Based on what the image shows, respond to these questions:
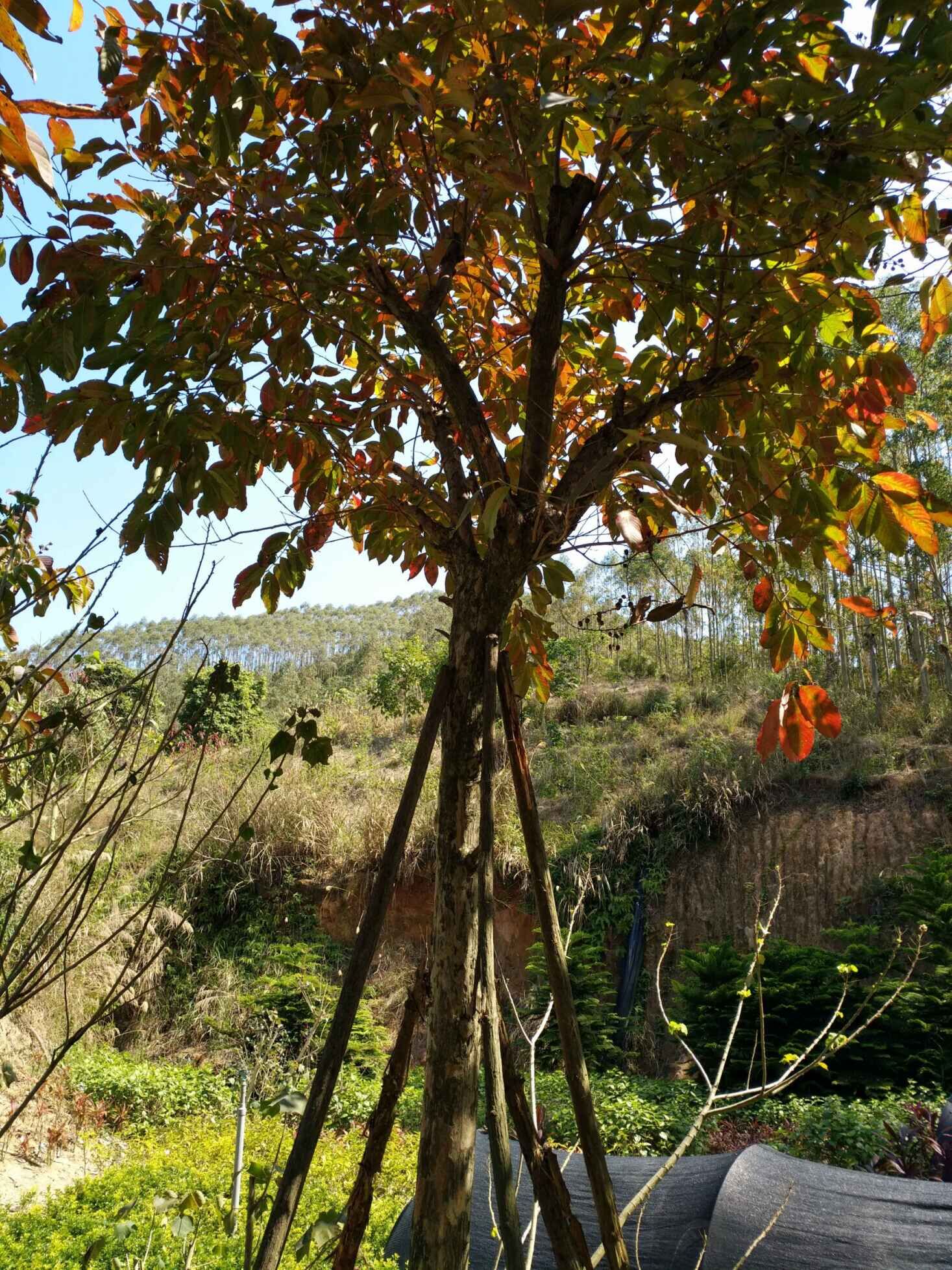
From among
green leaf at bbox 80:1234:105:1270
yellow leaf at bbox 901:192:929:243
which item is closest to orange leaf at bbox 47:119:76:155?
yellow leaf at bbox 901:192:929:243

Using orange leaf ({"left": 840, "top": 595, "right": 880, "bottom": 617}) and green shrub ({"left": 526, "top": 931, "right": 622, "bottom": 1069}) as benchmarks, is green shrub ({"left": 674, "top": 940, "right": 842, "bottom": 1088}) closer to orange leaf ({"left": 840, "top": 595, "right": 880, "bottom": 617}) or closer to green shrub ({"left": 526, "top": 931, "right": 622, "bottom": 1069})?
green shrub ({"left": 526, "top": 931, "right": 622, "bottom": 1069})

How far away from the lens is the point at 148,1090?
630 cm

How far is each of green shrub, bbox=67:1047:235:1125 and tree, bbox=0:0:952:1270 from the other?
5972mm

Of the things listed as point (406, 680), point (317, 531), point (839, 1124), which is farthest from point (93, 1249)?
point (406, 680)

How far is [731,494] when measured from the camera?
1.35 metres

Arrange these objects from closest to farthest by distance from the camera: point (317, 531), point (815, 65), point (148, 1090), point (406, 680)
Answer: point (815, 65) < point (317, 531) < point (148, 1090) < point (406, 680)

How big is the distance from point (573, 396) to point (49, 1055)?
6332 millimetres

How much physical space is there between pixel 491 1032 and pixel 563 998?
134mm

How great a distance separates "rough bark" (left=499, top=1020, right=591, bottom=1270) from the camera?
1119 millimetres

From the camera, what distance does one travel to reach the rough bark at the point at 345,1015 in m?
1.12

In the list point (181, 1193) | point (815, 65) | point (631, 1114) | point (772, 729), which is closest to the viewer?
point (815, 65)

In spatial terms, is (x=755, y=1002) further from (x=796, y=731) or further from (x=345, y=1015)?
(x=345, y=1015)

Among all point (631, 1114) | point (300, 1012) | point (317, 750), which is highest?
point (317, 750)

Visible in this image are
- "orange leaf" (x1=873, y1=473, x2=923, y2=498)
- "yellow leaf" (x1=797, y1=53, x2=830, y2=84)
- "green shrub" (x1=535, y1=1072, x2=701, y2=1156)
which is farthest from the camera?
"green shrub" (x1=535, y1=1072, x2=701, y2=1156)
